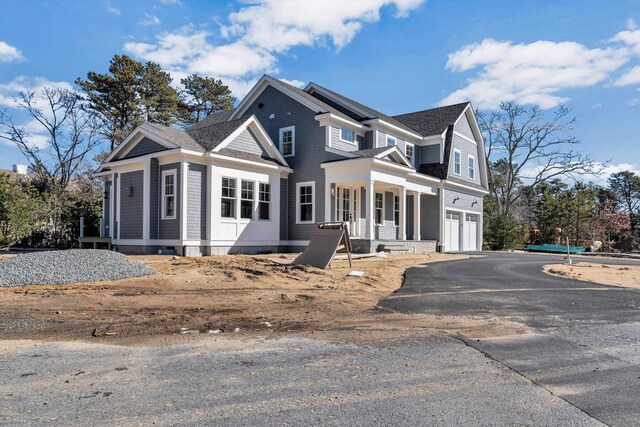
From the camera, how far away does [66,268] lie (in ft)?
32.5

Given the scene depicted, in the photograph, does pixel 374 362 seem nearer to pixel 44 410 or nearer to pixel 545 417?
pixel 545 417

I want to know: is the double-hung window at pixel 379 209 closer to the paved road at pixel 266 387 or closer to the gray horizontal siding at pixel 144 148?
the gray horizontal siding at pixel 144 148

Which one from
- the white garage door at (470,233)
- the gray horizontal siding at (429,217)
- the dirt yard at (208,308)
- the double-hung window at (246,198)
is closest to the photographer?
the dirt yard at (208,308)

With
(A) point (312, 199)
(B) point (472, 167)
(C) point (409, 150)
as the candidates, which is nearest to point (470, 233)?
(B) point (472, 167)

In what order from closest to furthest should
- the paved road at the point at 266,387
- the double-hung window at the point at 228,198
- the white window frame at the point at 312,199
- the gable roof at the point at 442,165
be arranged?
the paved road at the point at 266,387 → the double-hung window at the point at 228,198 → the white window frame at the point at 312,199 → the gable roof at the point at 442,165

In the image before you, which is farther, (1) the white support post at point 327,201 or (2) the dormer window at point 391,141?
(2) the dormer window at point 391,141

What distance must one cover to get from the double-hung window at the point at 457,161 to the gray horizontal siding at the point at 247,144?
40.6ft

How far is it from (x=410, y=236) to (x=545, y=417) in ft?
74.1

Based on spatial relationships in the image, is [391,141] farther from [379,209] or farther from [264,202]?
[264,202]

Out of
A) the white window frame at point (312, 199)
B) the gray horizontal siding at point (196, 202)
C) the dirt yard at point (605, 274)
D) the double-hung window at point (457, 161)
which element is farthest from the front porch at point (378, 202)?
the dirt yard at point (605, 274)

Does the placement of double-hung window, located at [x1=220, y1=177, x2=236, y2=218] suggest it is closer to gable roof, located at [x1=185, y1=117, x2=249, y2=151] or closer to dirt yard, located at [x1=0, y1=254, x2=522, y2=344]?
gable roof, located at [x1=185, y1=117, x2=249, y2=151]

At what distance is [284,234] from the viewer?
21.1 m

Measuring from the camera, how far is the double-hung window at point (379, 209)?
2308 centimetres

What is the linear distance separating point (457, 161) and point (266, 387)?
25.6m
